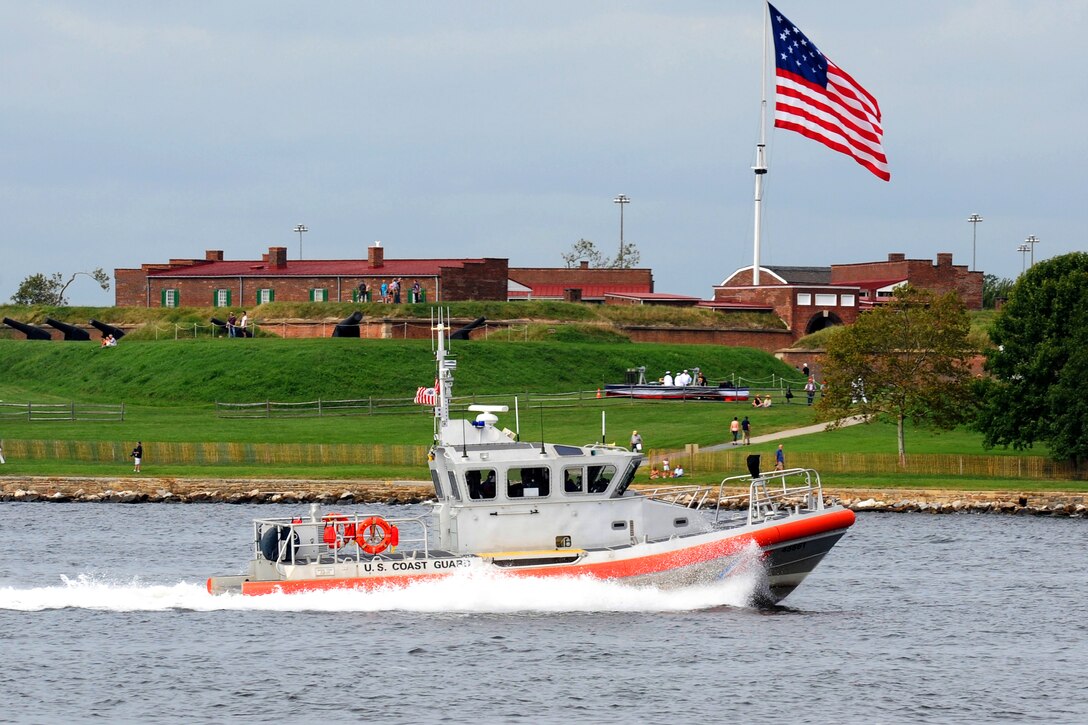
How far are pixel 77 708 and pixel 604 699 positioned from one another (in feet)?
28.6

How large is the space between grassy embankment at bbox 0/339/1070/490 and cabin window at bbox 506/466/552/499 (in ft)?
60.4

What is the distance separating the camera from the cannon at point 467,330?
9406 cm

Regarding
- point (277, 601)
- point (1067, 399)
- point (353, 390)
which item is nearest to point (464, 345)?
point (353, 390)

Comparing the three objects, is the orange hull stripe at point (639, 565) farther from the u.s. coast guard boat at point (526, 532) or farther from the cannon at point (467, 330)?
the cannon at point (467, 330)

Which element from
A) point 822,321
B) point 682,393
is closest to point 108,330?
point 682,393

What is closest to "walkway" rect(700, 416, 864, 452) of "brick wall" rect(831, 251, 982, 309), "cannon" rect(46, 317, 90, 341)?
"cannon" rect(46, 317, 90, 341)

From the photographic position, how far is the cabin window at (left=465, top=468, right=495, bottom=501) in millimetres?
33719

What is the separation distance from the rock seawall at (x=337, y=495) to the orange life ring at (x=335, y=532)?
69.4 feet

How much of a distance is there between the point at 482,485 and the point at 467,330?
6027 centimetres

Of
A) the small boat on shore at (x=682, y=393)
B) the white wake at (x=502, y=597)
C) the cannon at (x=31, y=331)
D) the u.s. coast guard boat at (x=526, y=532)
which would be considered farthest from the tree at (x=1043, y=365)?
the cannon at (x=31, y=331)

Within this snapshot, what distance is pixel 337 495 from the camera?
186ft

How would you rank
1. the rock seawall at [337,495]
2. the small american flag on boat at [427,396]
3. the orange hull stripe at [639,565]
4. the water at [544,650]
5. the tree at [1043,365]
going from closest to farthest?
the water at [544,650] → the orange hull stripe at [639,565] → the small american flag on boat at [427,396] → the rock seawall at [337,495] → the tree at [1043,365]

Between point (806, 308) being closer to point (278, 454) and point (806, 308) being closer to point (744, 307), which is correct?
point (744, 307)

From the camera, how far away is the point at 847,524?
3416 centimetres
